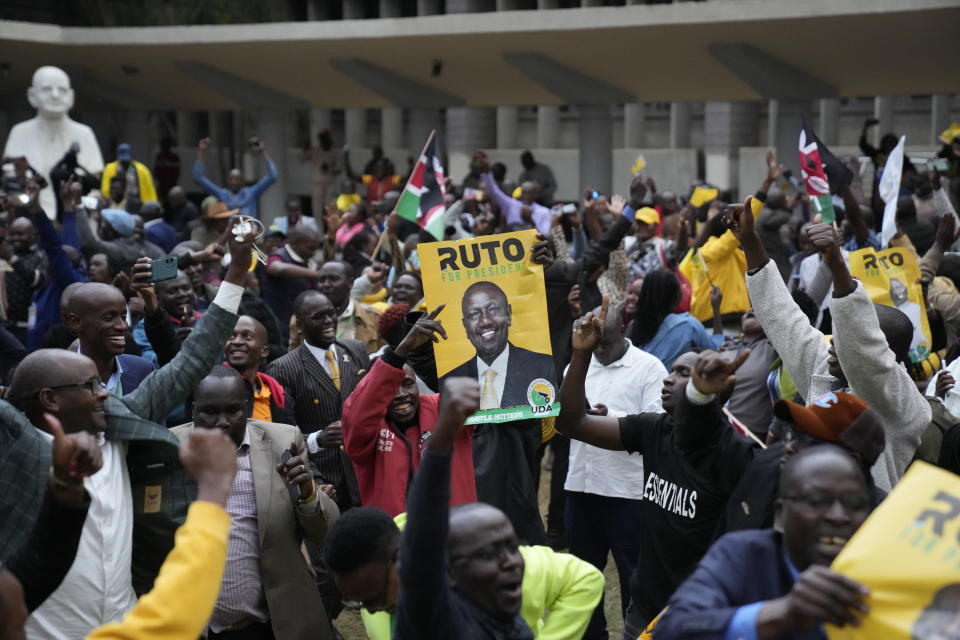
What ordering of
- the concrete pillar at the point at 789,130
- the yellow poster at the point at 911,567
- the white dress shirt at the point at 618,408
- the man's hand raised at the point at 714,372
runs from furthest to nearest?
the concrete pillar at the point at 789,130
the white dress shirt at the point at 618,408
the man's hand raised at the point at 714,372
the yellow poster at the point at 911,567

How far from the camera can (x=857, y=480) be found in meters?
3.02

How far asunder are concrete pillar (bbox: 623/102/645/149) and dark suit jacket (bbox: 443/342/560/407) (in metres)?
23.4

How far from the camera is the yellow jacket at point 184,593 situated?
283 centimetres

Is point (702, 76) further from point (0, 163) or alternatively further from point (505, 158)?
point (505, 158)

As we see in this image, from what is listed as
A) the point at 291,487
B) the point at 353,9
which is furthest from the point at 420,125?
the point at 291,487

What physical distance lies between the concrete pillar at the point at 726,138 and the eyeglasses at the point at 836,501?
23247mm

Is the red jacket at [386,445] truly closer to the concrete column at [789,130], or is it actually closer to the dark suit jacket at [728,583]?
the dark suit jacket at [728,583]

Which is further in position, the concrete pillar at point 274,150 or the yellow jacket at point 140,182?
the concrete pillar at point 274,150

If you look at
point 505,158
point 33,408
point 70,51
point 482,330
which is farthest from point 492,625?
point 505,158

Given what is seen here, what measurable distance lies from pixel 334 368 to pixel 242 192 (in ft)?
30.1

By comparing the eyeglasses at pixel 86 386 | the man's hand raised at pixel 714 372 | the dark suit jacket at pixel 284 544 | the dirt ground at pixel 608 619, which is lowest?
the dirt ground at pixel 608 619

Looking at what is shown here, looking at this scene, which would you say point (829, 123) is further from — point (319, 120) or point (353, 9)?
point (353, 9)

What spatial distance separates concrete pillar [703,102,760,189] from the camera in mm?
25828

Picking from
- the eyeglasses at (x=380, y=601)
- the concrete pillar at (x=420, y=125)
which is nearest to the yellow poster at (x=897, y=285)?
the eyeglasses at (x=380, y=601)
